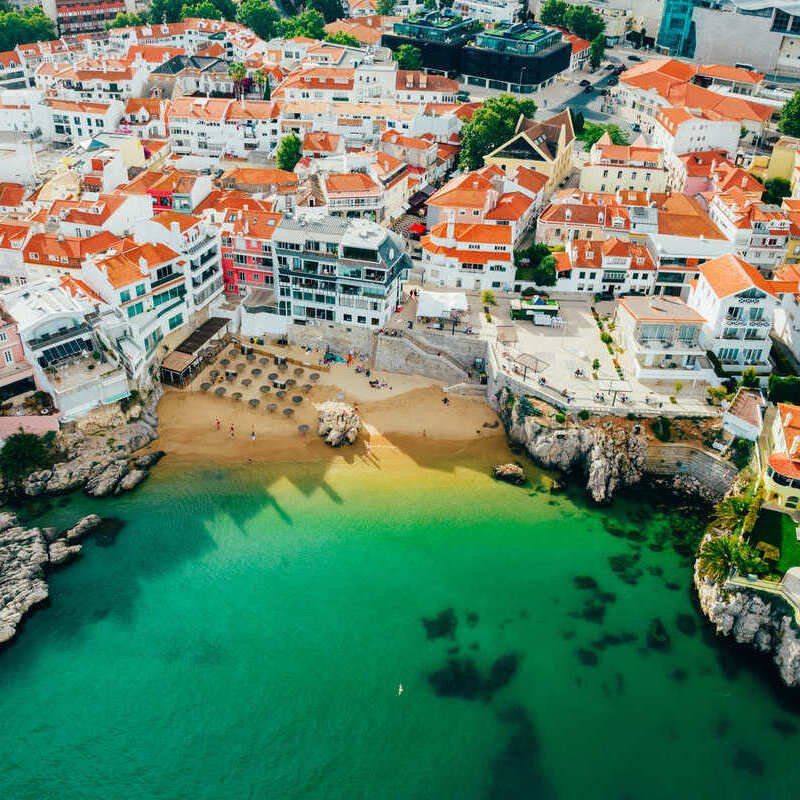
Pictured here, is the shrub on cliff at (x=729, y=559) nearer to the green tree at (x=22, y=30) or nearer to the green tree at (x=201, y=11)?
the green tree at (x=201, y=11)

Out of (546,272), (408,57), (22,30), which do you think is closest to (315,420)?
(546,272)

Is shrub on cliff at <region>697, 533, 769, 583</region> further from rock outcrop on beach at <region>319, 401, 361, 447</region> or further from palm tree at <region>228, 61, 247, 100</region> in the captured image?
palm tree at <region>228, 61, 247, 100</region>

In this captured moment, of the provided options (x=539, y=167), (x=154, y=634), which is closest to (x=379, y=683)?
(x=154, y=634)

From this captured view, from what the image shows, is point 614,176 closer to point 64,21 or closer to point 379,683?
point 379,683

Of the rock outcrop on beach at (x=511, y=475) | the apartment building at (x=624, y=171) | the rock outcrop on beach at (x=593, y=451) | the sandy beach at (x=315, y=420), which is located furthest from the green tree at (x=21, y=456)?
the apartment building at (x=624, y=171)

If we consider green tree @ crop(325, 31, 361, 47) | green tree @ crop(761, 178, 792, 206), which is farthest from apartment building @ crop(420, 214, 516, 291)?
green tree @ crop(325, 31, 361, 47)

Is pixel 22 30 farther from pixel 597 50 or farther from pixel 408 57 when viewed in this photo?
pixel 597 50
